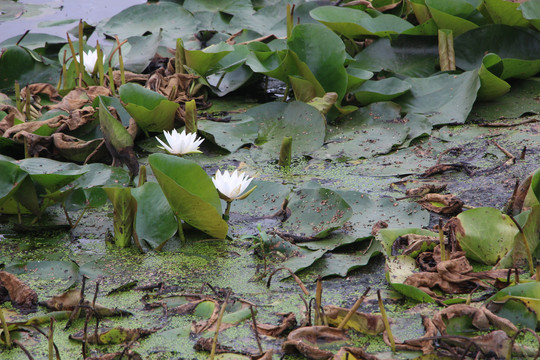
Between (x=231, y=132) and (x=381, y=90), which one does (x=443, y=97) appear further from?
(x=231, y=132)

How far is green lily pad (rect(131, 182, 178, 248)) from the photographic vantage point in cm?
229

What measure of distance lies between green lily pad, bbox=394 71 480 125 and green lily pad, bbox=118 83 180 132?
4.46 ft

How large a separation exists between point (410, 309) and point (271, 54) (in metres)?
2.11

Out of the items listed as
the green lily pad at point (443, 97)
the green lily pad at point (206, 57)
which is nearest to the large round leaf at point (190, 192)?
the green lily pad at point (206, 57)

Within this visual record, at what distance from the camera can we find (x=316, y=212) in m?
2.40

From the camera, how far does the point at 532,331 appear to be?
157cm

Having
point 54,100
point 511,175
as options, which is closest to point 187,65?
point 54,100

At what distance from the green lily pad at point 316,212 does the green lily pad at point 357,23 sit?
1768 mm

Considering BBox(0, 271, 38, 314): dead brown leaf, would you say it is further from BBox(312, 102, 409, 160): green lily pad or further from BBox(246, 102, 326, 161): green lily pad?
BBox(312, 102, 409, 160): green lily pad

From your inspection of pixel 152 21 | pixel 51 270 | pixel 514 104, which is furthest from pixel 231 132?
pixel 152 21

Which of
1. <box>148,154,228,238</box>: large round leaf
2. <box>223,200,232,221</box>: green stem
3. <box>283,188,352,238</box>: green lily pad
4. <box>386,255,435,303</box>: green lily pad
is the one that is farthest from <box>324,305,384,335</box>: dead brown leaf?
<box>223,200,232,221</box>: green stem

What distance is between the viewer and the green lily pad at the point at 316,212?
2307 mm

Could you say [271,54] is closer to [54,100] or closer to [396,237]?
[54,100]

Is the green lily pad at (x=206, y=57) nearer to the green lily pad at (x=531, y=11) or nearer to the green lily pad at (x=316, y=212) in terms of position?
the green lily pad at (x=316, y=212)
